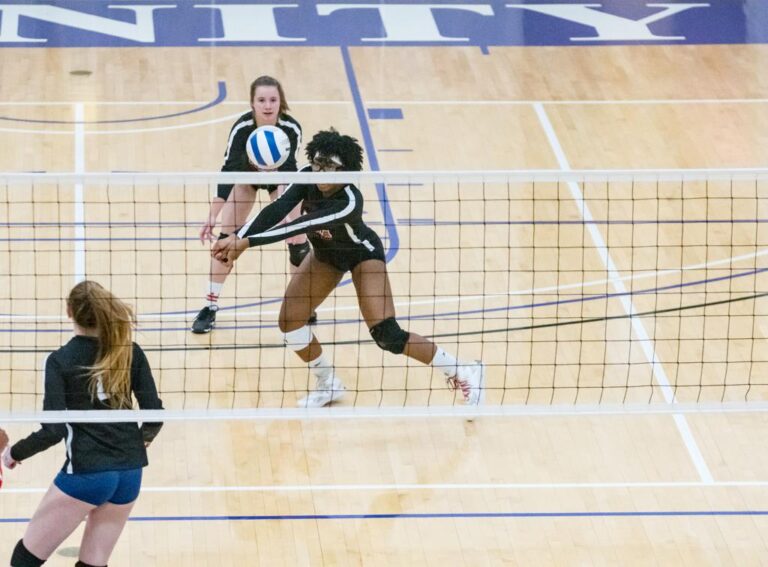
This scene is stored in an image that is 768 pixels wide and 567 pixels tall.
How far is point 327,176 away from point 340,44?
9.54 metres

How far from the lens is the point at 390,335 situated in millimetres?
9070

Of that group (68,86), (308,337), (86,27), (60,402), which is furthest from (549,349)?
(86,27)

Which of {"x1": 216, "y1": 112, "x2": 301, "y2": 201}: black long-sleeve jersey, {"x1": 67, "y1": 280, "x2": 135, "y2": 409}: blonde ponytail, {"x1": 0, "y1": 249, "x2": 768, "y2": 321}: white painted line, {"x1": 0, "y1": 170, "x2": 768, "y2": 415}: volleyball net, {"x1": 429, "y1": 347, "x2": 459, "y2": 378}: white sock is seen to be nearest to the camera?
{"x1": 67, "y1": 280, "x2": 135, "y2": 409}: blonde ponytail

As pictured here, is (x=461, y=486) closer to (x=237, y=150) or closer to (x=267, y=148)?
(x=267, y=148)

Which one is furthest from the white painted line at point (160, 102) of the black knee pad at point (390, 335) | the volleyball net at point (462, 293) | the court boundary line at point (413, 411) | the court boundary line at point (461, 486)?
the court boundary line at point (413, 411)

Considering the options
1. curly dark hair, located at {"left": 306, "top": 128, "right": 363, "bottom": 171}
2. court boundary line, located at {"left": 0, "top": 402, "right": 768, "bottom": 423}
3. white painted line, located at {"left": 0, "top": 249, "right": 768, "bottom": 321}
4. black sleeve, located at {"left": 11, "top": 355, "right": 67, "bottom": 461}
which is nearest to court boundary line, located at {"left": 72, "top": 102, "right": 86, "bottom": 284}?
white painted line, located at {"left": 0, "top": 249, "right": 768, "bottom": 321}

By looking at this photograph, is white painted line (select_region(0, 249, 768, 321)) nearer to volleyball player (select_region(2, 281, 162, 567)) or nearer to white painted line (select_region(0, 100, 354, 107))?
volleyball player (select_region(2, 281, 162, 567))

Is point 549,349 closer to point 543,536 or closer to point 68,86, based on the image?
point 543,536

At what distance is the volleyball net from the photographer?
9.86 meters

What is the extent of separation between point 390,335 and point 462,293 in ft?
7.23

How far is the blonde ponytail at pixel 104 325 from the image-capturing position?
6457 millimetres

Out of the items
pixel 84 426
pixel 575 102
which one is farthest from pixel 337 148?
pixel 575 102

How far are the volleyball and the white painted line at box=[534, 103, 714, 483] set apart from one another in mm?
2709

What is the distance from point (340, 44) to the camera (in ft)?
55.2
